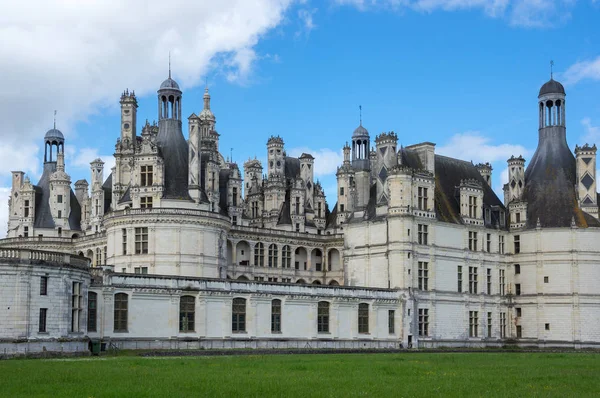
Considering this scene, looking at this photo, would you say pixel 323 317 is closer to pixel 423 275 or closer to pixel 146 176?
pixel 423 275

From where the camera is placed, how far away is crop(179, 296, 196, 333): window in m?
57.0

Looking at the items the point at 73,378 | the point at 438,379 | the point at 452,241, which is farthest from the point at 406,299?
the point at 73,378

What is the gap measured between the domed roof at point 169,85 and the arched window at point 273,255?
20.0m

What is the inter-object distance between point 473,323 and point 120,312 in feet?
110

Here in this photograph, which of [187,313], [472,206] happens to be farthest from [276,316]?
[472,206]

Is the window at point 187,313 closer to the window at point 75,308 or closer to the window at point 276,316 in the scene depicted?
the window at point 276,316

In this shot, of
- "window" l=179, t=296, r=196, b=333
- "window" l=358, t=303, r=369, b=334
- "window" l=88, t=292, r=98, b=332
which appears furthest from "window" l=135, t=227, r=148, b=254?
"window" l=358, t=303, r=369, b=334

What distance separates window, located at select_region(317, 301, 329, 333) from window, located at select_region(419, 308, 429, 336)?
32.1 ft

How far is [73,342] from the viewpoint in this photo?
48469 mm

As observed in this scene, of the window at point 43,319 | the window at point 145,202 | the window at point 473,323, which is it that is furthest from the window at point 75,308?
the window at point 473,323

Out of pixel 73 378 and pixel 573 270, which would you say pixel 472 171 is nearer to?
pixel 573 270

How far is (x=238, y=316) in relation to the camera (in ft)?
196

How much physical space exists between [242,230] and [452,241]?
19812 mm

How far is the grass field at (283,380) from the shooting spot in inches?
1026
